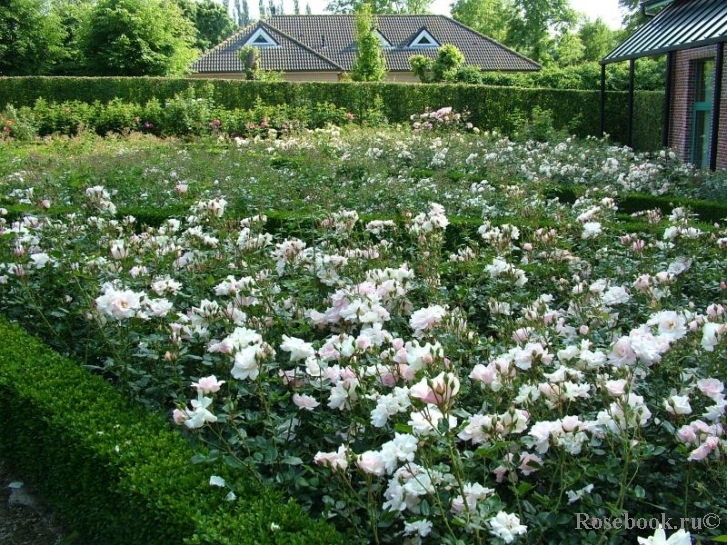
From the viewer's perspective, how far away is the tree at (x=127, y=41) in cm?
2912

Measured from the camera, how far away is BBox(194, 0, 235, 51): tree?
6306 cm

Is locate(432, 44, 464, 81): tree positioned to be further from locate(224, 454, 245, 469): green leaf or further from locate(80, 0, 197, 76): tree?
locate(224, 454, 245, 469): green leaf

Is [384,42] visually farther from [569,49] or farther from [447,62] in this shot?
[569,49]

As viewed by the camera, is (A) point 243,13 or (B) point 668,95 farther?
(A) point 243,13

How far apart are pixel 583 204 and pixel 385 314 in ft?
12.2

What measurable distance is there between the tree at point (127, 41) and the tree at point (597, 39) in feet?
111

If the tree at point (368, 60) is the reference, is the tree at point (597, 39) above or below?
above

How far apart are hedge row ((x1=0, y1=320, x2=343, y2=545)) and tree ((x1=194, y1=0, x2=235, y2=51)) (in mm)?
62768

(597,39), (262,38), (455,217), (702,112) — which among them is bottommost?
(455,217)

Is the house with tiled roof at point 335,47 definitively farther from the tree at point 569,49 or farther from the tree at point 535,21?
the tree at point 535,21

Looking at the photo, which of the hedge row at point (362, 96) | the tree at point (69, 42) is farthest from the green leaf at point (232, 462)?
the tree at point (69, 42)

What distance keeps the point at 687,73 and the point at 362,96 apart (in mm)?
10031

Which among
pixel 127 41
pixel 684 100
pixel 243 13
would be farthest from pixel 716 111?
pixel 243 13

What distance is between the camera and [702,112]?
13289mm
